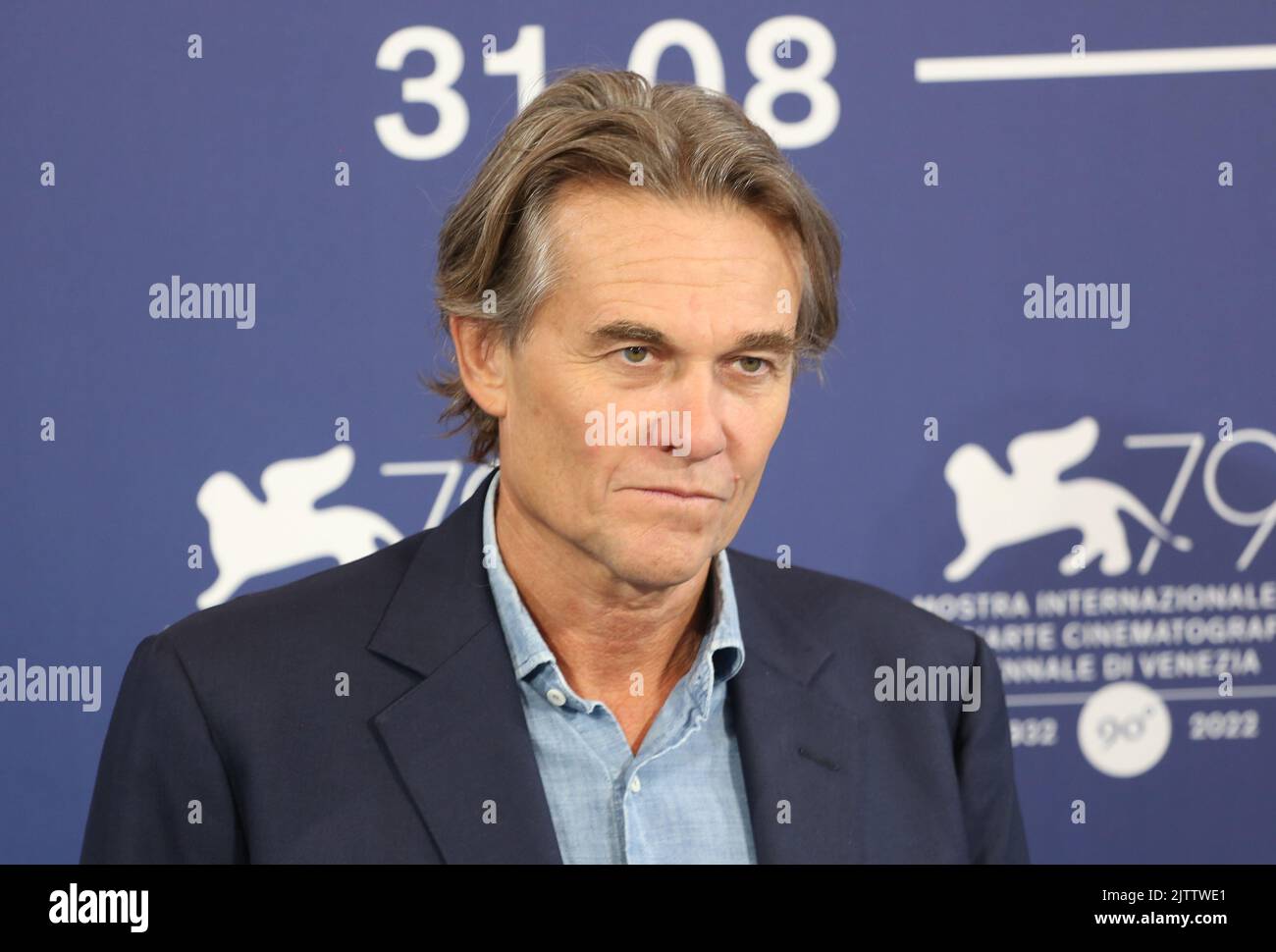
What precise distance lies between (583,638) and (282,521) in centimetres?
73

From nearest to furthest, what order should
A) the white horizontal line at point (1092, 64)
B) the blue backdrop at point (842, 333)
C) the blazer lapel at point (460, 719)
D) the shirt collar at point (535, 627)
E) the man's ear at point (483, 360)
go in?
the blazer lapel at point (460, 719) → the shirt collar at point (535, 627) → the man's ear at point (483, 360) → the blue backdrop at point (842, 333) → the white horizontal line at point (1092, 64)

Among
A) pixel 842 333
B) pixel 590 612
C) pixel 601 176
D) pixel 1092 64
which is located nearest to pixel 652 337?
pixel 601 176

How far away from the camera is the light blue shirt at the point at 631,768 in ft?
4.93

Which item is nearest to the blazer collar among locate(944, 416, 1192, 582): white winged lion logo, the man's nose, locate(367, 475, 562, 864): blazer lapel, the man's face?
locate(367, 475, 562, 864): blazer lapel

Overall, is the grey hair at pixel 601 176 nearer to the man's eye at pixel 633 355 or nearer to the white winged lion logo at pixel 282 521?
the man's eye at pixel 633 355

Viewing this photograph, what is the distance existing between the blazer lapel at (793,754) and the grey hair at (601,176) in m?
0.38

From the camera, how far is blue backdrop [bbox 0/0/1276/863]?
6.77 feet

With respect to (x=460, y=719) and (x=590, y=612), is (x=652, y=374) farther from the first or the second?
(x=460, y=719)

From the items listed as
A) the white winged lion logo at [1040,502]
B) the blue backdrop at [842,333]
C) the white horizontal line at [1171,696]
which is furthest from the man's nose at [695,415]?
the white horizontal line at [1171,696]

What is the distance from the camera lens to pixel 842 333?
2213 millimetres

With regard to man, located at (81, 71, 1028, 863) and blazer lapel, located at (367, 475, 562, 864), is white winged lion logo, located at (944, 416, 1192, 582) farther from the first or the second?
blazer lapel, located at (367, 475, 562, 864)
